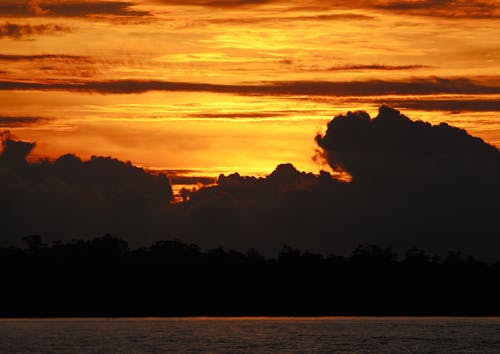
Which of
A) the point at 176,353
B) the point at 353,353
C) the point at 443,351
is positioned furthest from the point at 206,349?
the point at 443,351

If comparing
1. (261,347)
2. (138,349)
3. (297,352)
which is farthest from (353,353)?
(138,349)

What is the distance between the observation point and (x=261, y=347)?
620ft

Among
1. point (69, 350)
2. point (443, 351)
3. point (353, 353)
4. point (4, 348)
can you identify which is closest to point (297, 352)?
point (353, 353)

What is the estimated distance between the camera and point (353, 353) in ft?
567

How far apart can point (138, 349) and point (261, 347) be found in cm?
2014

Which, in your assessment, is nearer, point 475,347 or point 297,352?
point 297,352

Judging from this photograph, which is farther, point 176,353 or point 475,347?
point 475,347

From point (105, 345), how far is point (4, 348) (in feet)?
58.4

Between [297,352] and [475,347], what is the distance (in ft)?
107

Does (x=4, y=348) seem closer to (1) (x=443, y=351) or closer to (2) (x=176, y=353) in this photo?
(2) (x=176, y=353)

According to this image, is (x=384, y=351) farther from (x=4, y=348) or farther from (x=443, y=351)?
(x=4, y=348)

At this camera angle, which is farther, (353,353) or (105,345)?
(105,345)

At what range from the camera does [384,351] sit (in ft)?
591

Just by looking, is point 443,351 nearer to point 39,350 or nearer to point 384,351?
point 384,351
